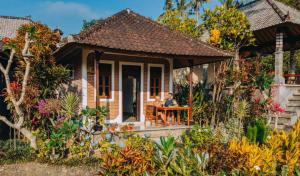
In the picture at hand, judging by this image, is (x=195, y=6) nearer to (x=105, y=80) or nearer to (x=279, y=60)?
(x=279, y=60)

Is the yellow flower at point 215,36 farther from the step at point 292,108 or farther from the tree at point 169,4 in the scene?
the tree at point 169,4

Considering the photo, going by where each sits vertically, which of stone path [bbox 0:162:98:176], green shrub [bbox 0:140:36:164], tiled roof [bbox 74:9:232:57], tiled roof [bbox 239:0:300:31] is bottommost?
stone path [bbox 0:162:98:176]

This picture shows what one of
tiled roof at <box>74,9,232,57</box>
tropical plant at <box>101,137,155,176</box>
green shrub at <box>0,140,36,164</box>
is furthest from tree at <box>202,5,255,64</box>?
green shrub at <box>0,140,36,164</box>

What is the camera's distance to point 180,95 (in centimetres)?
1316

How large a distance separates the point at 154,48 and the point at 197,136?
3715 mm

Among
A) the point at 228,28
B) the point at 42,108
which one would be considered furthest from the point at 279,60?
the point at 42,108

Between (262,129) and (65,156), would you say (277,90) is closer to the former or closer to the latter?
(262,129)

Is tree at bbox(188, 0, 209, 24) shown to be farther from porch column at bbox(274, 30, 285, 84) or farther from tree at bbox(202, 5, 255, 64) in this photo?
porch column at bbox(274, 30, 285, 84)

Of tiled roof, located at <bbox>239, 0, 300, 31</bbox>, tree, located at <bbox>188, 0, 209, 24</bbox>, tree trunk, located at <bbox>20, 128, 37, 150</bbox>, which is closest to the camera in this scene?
tree trunk, located at <bbox>20, 128, 37, 150</bbox>

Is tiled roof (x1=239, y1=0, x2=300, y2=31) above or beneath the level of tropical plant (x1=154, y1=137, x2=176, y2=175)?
above

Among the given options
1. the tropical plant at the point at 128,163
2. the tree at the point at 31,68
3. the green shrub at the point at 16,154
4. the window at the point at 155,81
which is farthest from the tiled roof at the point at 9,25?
the tropical plant at the point at 128,163

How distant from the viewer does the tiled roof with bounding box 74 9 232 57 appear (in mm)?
8633

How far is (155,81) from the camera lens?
38.8 ft

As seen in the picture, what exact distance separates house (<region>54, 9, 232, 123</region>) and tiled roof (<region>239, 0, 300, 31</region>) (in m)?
3.08
